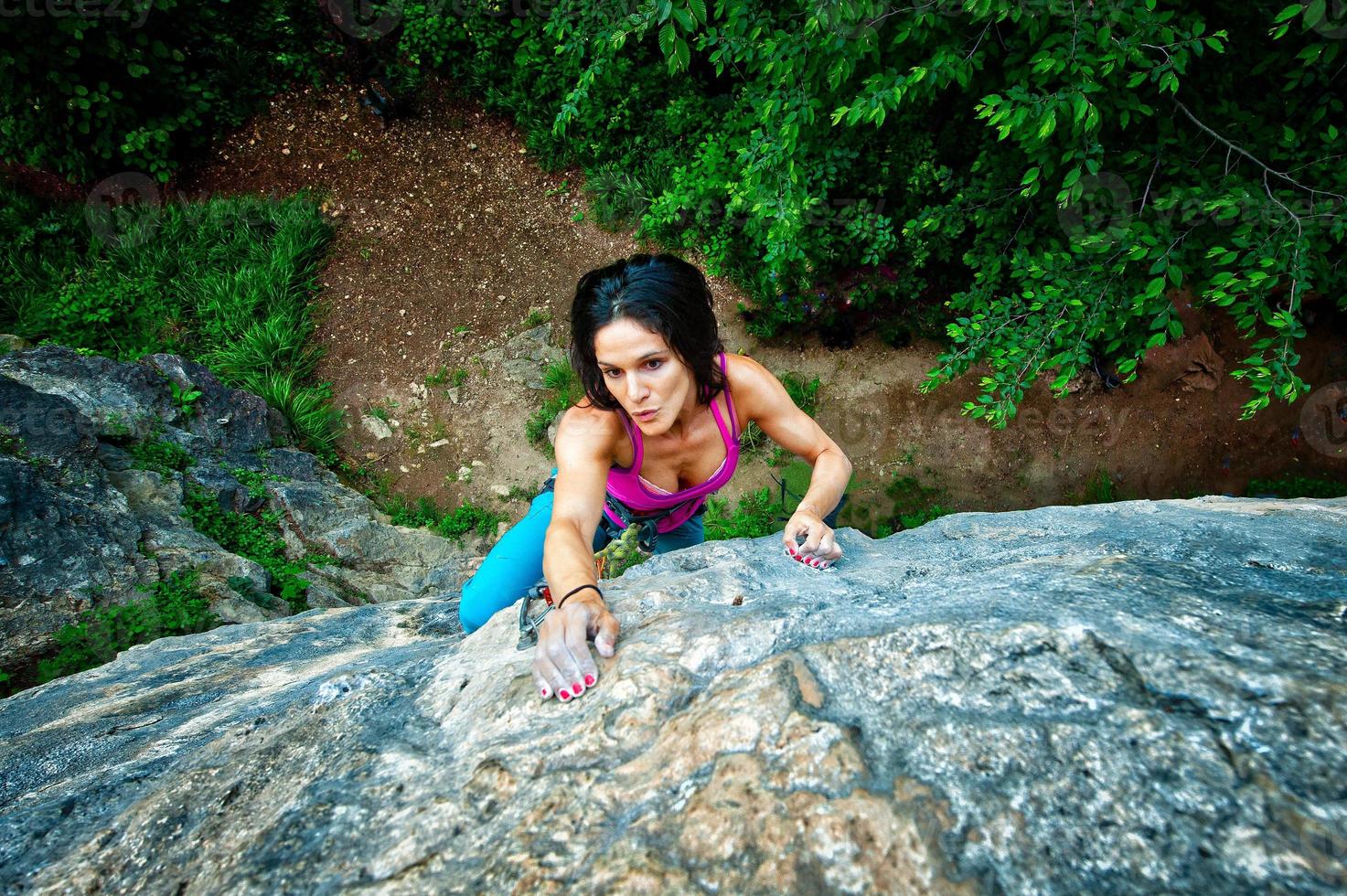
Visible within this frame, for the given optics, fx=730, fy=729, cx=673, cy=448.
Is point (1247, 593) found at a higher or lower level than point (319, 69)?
lower

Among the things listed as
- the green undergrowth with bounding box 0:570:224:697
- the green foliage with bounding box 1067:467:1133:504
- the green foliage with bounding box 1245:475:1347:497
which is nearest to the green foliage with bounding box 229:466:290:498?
the green undergrowth with bounding box 0:570:224:697

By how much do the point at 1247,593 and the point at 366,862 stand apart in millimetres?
1662

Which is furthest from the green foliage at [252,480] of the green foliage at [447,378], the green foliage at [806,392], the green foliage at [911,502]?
the green foliage at [911,502]

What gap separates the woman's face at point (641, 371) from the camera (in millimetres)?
2176

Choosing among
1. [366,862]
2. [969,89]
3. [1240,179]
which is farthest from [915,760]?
[969,89]

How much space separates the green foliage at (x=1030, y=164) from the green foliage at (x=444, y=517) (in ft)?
9.31

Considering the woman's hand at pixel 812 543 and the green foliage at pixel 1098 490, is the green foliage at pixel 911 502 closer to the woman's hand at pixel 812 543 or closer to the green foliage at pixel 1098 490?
the green foliage at pixel 1098 490

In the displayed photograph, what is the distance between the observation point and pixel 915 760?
3.55ft

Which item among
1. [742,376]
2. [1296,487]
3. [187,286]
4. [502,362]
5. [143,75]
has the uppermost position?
[143,75]

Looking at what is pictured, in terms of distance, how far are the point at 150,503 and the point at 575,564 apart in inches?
133

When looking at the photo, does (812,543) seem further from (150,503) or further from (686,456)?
(150,503)

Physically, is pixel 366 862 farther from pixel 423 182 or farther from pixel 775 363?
pixel 423 182

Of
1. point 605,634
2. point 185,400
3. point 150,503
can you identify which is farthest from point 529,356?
point 605,634

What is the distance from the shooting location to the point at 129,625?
11.2 feet
